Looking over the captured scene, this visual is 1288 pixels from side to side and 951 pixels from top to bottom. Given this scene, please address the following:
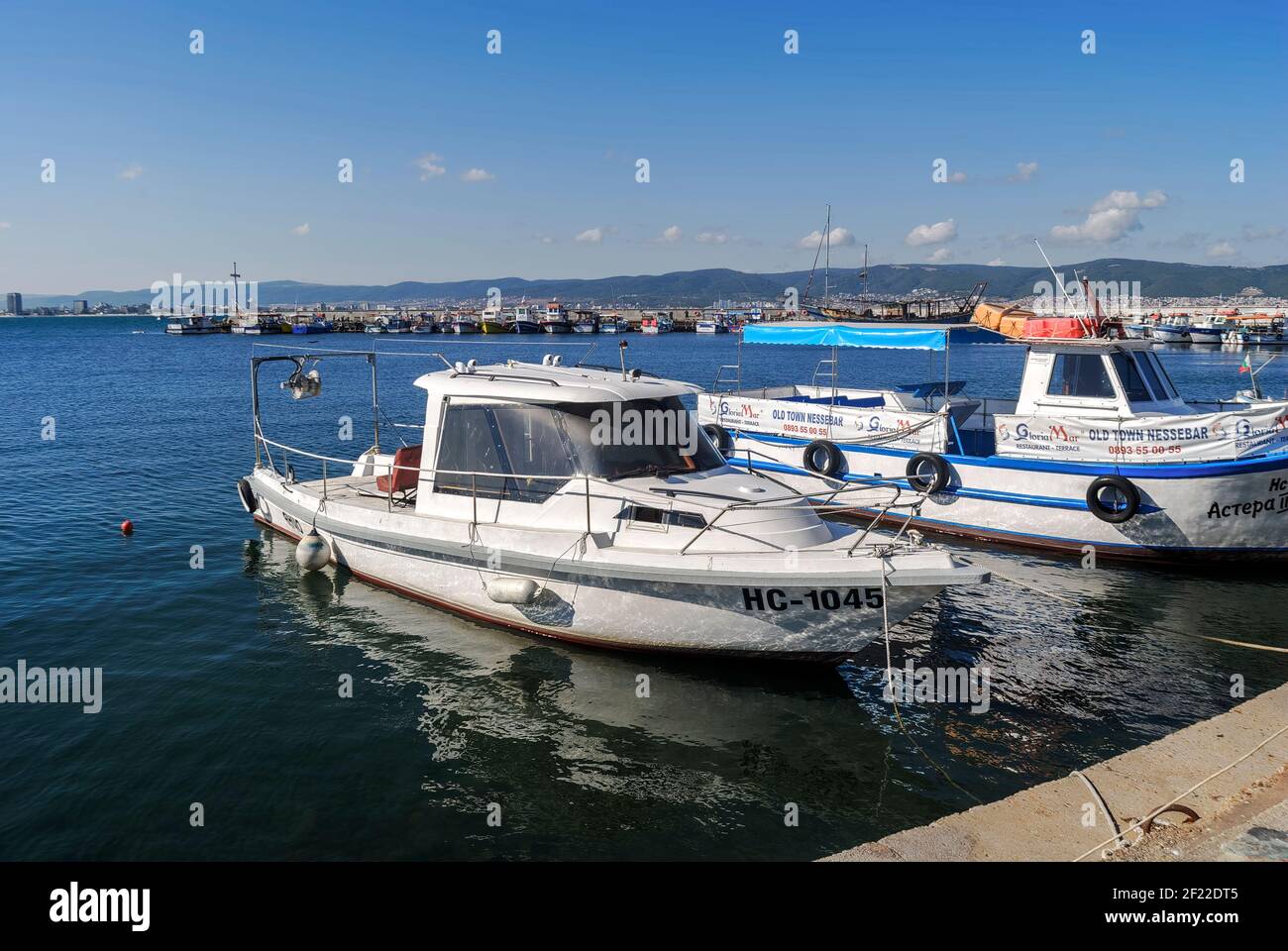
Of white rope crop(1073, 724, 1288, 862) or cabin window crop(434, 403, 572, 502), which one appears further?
cabin window crop(434, 403, 572, 502)

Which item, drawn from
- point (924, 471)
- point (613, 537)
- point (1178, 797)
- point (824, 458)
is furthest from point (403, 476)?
point (1178, 797)

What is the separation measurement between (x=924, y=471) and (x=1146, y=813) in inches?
468

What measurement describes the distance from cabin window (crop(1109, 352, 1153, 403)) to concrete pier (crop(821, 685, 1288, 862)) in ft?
36.5

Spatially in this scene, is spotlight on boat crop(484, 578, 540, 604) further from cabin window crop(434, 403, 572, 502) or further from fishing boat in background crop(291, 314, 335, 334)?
fishing boat in background crop(291, 314, 335, 334)

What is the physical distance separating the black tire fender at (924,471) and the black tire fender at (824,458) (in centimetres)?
188

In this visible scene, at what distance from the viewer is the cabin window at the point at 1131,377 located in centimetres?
1769

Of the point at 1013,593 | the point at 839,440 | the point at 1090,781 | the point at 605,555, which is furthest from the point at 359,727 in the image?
the point at 839,440

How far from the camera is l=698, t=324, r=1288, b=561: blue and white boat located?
15.5 m

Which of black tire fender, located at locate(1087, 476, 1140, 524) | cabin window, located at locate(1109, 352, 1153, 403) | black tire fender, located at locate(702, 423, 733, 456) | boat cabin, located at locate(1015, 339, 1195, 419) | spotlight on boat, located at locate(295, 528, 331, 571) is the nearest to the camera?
spotlight on boat, located at locate(295, 528, 331, 571)

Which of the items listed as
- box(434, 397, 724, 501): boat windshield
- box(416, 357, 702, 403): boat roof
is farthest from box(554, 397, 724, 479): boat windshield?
box(416, 357, 702, 403): boat roof

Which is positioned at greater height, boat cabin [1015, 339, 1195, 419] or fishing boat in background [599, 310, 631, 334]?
fishing boat in background [599, 310, 631, 334]

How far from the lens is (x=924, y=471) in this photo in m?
18.3

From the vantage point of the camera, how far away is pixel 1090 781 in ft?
24.8
